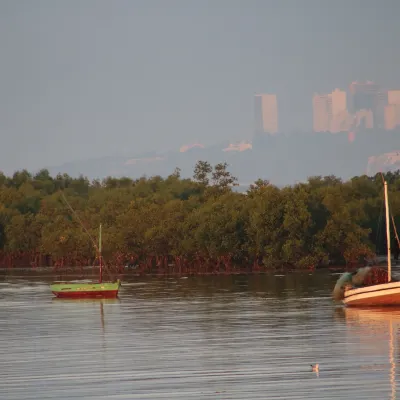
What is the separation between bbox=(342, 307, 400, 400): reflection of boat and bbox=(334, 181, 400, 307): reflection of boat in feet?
1.54

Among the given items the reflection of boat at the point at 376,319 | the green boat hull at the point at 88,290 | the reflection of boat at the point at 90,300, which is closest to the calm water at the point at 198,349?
the reflection of boat at the point at 376,319

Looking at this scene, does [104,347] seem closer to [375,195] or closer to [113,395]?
[113,395]

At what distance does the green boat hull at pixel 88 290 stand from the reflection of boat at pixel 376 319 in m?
20.2

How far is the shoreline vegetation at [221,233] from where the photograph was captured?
110 metres

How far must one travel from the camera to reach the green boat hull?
71438mm

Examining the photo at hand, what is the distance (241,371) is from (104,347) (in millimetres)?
9033

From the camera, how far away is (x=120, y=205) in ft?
479

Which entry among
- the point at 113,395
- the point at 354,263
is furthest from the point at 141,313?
the point at 354,263

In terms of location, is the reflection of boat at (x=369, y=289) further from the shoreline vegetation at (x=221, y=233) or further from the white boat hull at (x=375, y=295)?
the shoreline vegetation at (x=221, y=233)

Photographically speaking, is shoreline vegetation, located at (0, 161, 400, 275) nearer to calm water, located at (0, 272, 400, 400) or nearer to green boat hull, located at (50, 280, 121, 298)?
green boat hull, located at (50, 280, 121, 298)

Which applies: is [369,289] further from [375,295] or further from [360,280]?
[360,280]

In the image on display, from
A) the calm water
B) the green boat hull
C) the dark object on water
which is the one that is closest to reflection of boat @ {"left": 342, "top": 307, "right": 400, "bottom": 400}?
the calm water

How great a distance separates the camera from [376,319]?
4794 cm

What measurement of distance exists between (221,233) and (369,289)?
57941mm
